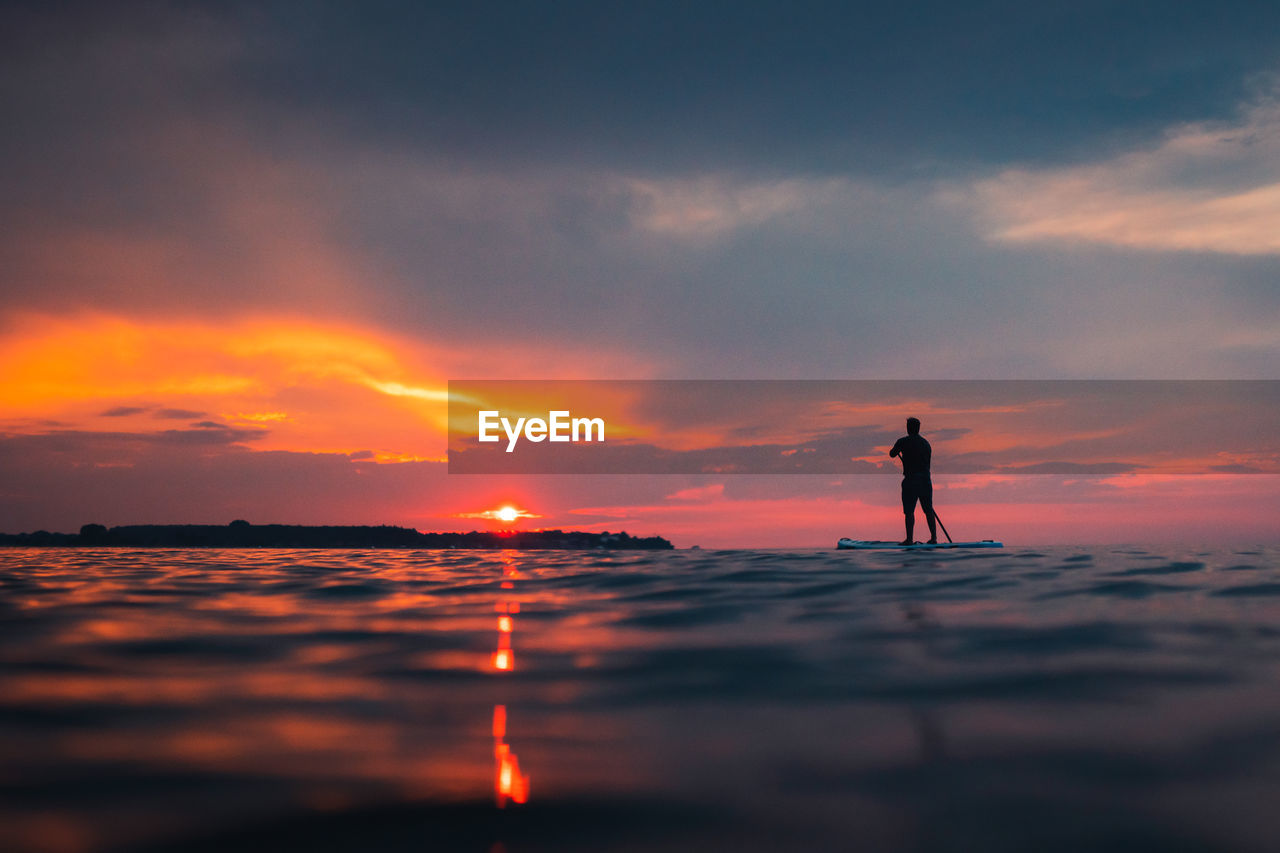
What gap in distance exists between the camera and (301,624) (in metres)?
5.93

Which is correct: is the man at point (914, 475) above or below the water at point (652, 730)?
above

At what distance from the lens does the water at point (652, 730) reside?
200 centimetres

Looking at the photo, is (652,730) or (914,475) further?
(914,475)

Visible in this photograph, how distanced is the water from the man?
1274cm

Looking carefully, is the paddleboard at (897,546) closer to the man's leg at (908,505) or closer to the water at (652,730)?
the man's leg at (908,505)

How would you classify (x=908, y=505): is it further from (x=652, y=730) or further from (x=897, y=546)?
(x=652, y=730)

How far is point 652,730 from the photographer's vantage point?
2914 mm

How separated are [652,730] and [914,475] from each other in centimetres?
1726

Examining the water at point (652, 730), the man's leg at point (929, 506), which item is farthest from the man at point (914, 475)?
the water at point (652, 730)

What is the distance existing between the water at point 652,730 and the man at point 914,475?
12.7m

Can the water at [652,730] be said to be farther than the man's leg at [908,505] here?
No

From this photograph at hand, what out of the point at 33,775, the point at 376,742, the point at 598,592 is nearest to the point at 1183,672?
the point at 376,742

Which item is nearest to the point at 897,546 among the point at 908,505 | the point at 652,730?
the point at 908,505

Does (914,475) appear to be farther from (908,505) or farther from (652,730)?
(652,730)
